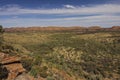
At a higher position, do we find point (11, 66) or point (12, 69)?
point (11, 66)

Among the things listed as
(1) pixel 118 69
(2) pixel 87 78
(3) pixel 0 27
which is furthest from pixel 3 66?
(1) pixel 118 69

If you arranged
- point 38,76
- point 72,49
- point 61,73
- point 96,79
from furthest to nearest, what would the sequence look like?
point 72,49, point 96,79, point 61,73, point 38,76

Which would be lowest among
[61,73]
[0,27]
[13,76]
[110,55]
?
[110,55]

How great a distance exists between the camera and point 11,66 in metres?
25.8

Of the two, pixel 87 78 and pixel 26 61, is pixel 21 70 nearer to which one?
pixel 26 61

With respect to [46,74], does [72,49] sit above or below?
below

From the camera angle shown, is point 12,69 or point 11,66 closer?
point 12,69

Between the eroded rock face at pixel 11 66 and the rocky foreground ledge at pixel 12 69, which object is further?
the eroded rock face at pixel 11 66

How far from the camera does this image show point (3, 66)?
2531 centimetres

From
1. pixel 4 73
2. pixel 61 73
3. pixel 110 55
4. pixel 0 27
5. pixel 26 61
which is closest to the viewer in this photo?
pixel 4 73

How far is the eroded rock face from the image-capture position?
24.4m

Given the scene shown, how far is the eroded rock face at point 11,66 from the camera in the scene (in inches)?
962

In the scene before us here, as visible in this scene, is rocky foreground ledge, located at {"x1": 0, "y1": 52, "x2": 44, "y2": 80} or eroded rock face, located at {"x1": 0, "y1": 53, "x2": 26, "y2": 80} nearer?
rocky foreground ledge, located at {"x1": 0, "y1": 52, "x2": 44, "y2": 80}

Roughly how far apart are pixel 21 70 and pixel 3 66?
1.86 m
